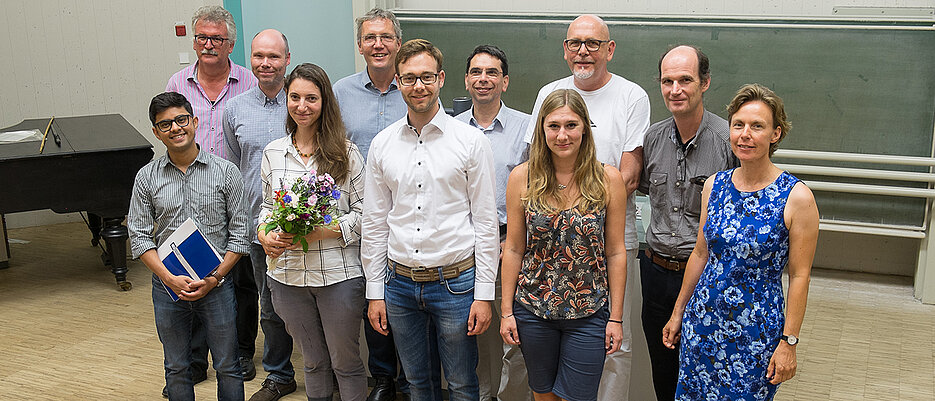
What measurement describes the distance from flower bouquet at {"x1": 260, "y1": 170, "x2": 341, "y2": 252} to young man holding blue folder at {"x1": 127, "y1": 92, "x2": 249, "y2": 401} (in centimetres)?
39

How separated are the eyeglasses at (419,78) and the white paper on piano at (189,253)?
1064 mm

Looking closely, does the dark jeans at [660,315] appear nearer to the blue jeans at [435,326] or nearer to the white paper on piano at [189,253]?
the blue jeans at [435,326]

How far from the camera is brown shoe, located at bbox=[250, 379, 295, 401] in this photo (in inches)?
156

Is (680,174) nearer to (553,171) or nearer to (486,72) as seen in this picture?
(553,171)

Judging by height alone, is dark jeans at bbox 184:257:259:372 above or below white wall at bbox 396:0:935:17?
below

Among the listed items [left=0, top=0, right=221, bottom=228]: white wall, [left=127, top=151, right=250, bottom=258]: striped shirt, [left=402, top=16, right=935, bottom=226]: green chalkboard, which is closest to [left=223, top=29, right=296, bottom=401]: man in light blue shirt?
[left=127, top=151, right=250, bottom=258]: striped shirt

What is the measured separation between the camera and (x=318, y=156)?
3.15 meters

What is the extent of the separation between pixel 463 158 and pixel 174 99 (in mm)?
1240

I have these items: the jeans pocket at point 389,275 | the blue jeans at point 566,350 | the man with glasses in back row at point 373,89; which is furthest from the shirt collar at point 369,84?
the blue jeans at point 566,350

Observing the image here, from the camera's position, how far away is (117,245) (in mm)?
5707

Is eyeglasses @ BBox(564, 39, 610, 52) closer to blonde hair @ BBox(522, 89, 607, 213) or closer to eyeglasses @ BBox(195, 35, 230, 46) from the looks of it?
blonde hair @ BBox(522, 89, 607, 213)

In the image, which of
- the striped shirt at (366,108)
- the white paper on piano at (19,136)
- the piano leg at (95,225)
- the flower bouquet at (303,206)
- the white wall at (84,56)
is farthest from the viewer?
the white wall at (84,56)

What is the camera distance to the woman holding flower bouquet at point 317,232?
10.2ft

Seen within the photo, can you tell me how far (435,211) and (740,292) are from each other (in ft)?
3.55
